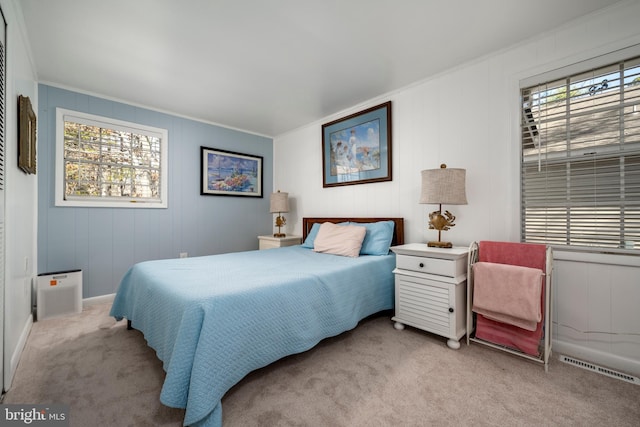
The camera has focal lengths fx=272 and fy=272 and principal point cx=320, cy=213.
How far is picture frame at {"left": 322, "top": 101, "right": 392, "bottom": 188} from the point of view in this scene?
10.4ft

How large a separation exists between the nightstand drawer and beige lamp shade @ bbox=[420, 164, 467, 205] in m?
0.48

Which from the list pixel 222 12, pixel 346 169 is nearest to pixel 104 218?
pixel 222 12

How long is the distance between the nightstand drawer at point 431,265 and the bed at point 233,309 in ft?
0.78

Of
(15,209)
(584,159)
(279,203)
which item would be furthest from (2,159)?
(584,159)

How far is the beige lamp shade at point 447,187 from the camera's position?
2238 mm

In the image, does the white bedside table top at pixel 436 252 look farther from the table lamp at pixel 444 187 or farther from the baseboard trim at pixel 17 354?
the baseboard trim at pixel 17 354

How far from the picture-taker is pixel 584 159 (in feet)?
6.42

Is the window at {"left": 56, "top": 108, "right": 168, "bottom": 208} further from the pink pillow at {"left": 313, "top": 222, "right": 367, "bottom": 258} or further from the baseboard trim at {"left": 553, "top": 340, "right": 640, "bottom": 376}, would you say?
the baseboard trim at {"left": 553, "top": 340, "right": 640, "bottom": 376}

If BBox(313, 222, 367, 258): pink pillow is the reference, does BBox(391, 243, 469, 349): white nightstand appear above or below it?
below

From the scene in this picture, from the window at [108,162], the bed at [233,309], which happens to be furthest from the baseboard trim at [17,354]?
the window at [108,162]

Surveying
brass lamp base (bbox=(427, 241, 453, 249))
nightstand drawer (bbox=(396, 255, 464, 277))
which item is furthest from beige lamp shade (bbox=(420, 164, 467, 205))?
nightstand drawer (bbox=(396, 255, 464, 277))

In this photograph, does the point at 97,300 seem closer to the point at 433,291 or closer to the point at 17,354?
the point at 17,354

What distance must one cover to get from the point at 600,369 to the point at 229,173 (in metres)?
4.36

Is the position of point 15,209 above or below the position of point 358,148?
below
